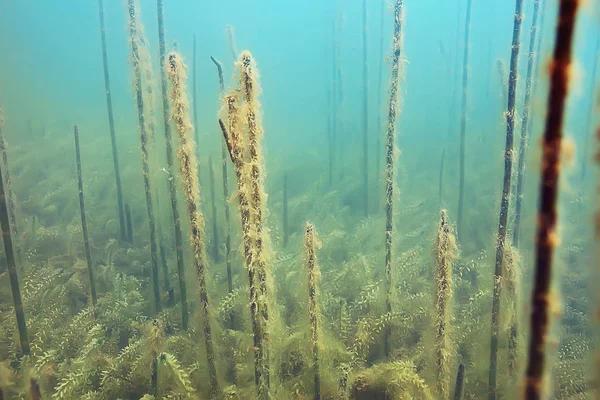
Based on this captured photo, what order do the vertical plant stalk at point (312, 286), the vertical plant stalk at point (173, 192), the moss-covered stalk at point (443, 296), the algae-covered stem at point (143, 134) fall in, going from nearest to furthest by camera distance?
the vertical plant stalk at point (312, 286) < the moss-covered stalk at point (443, 296) < the vertical plant stalk at point (173, 192) < the algae-covered stem at point (143, 134)

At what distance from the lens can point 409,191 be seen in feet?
50.0

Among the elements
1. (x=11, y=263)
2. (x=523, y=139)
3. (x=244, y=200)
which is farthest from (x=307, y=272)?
(x=523, y=139)

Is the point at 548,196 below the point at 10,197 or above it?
above

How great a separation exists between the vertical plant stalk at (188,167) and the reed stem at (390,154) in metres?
2.81

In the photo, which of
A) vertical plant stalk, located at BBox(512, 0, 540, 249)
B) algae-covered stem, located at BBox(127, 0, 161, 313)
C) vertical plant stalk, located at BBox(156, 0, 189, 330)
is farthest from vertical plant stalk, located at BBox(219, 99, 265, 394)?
vertical plant stalk, located at BBox(512, 0, 540, 249)

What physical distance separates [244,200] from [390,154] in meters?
2.85

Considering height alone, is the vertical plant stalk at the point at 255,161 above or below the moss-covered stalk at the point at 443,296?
above

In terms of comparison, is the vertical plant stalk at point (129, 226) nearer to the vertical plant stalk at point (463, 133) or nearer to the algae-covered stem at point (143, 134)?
the algae-covered stem at point (143, 134)

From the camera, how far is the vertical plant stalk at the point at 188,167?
3.89 meters

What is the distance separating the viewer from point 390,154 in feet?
17.7

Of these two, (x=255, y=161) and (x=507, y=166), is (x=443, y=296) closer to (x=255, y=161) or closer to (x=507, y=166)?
(x=507, y=166)

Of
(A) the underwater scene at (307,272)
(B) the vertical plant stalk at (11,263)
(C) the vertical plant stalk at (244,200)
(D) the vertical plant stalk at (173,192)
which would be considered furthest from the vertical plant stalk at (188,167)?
(B) the vertical plant stalk at (11,263)

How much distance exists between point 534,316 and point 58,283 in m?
8.44

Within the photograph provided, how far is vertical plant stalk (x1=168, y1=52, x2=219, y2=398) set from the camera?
389 centimetres
